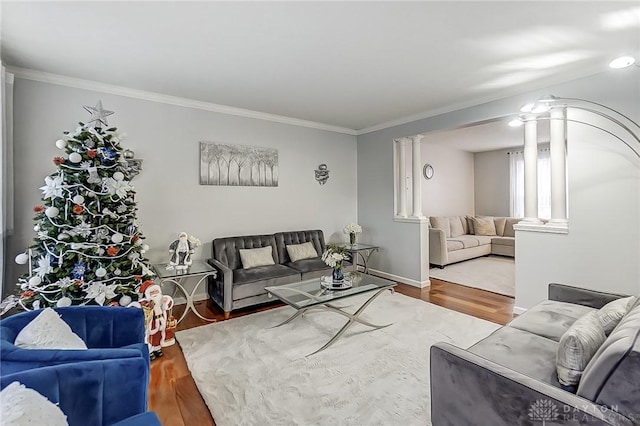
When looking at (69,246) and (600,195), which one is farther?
(600,195)

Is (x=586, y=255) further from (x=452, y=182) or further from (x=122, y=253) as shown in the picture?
(x=452, y=182)

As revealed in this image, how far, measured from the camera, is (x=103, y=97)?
3406mm

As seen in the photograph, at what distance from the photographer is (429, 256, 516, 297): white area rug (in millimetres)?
4688

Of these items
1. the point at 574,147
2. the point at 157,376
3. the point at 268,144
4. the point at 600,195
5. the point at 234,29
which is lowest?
the point at 157,376

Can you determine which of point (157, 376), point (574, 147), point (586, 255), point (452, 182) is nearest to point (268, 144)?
point (157, 376)

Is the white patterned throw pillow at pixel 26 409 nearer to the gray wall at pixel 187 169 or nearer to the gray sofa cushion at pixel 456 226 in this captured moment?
the gray wall at pixel 187 169

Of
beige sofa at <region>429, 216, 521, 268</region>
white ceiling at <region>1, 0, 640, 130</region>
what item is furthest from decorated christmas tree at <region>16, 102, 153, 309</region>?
beige sofa at <region>429, 216, 521, 268</region>

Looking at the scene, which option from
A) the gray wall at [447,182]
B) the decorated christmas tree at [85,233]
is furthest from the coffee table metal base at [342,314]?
the gray wall at [447,182]

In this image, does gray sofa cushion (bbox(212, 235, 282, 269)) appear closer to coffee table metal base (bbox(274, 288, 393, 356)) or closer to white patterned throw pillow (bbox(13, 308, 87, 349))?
coffee table metal base (bbox(274, 288, 393, 356))

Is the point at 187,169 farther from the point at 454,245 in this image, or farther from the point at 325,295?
the point at 454,245

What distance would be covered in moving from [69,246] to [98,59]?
5.60 ft

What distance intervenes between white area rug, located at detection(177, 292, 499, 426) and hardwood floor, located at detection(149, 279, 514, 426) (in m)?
0.09

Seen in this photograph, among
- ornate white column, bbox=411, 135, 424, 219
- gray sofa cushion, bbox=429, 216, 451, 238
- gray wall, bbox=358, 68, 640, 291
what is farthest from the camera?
gray sofa cushion, bbox=429, 216, 451, 238

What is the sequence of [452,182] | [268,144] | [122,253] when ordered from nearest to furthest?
1. [122,253]
2. [268,144]
3. [452,182]
